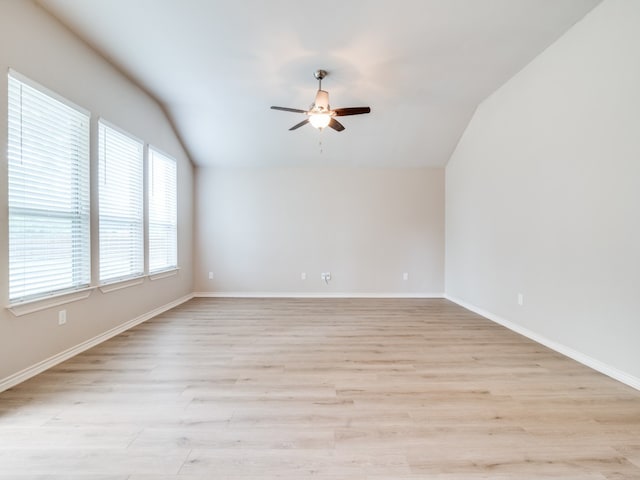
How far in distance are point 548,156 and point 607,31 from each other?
3.53ft

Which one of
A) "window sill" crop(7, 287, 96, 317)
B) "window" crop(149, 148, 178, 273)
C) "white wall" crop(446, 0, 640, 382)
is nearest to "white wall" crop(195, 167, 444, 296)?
"window" crop(149, 148, 178, 273)

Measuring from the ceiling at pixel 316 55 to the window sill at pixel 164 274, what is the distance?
215 cm

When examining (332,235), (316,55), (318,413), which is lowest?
(318,413)

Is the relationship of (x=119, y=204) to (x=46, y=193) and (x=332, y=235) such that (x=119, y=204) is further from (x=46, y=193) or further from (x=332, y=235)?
(x=332, y=235)

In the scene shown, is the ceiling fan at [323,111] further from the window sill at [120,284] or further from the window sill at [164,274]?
the window sill at [164,274]

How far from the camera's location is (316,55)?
307 centimetres

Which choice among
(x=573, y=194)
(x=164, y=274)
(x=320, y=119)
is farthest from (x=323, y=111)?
(x=164, y=274)

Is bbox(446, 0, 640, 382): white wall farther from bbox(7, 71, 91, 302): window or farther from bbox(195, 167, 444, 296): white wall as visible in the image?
bbox(7, 71, 91, 302): window

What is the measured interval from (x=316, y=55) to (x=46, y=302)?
3.42 m

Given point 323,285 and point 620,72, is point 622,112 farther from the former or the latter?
point 323,285

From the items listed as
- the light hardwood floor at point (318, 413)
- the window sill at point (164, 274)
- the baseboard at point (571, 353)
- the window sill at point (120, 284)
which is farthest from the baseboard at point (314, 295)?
the light hardwood floor at point (318, 413)

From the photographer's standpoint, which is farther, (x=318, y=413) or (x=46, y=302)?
(x=46, y=302)

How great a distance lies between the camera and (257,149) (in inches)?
199

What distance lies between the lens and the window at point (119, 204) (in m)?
3.14
